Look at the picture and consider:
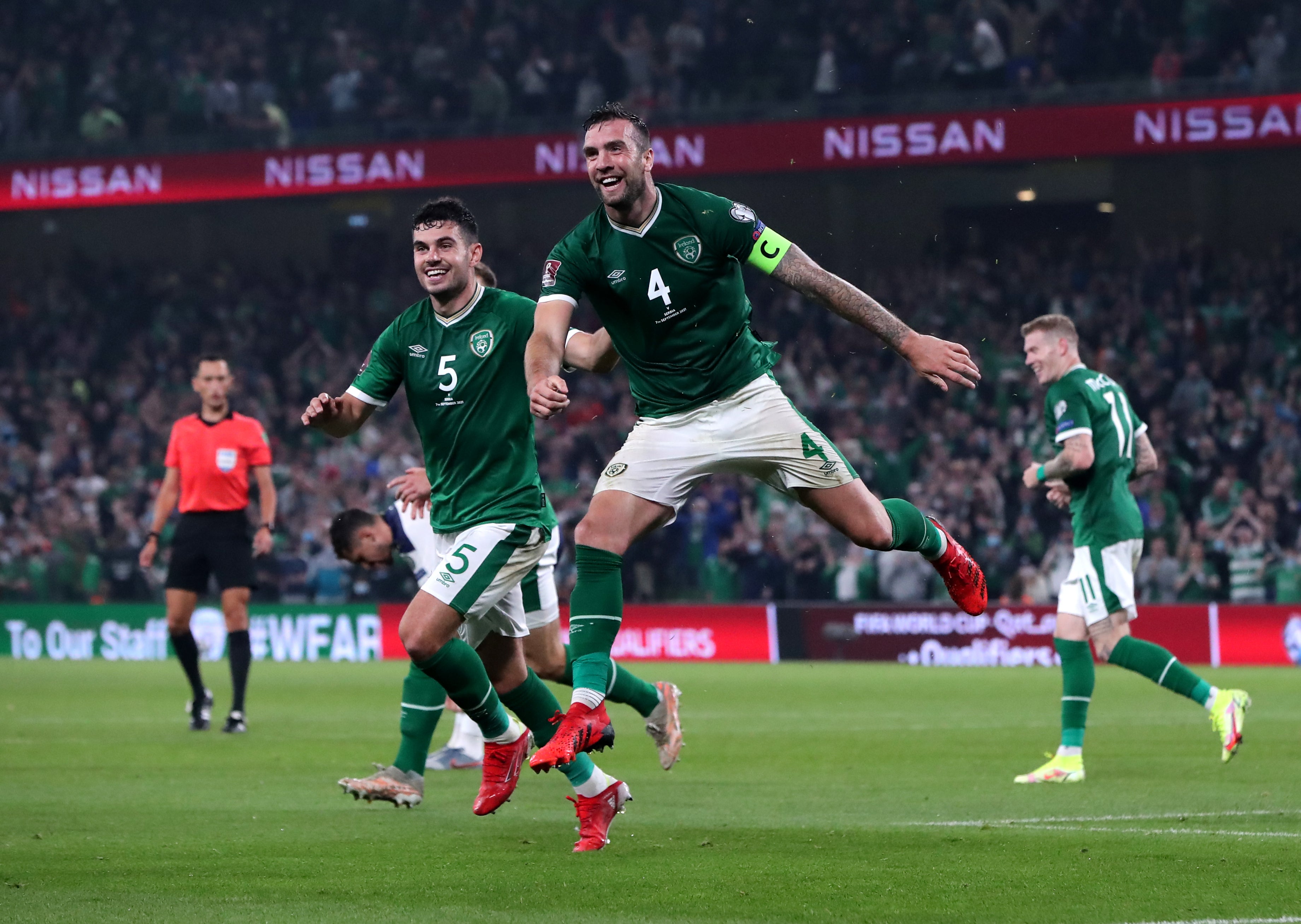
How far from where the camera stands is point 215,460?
41.5 feet

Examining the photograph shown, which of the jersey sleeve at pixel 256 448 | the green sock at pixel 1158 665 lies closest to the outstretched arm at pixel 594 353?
the green sock at pixel 1158 665

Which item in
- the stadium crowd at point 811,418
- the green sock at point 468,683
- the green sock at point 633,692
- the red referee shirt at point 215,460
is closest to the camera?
the green sock at point 468,683

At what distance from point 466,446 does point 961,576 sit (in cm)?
207

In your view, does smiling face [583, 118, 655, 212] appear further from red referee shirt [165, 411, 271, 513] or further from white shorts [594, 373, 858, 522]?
red referee shirt [165, 411, 271, 513]

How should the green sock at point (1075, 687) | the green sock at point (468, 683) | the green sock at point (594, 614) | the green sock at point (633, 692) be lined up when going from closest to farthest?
the green sock at point (594, 614) < the green sock at point (468, 683) < the green sock at point (633, 692) < the green sock at point (1075, 687)

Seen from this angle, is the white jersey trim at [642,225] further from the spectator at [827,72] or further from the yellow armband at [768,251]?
the spectator at [827,72]

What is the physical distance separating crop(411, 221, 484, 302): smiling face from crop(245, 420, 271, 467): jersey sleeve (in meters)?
5.89

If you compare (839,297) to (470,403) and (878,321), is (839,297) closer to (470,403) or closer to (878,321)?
(878,321)

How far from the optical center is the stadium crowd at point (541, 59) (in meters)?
25.8

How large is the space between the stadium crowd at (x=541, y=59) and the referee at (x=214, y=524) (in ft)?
49.8

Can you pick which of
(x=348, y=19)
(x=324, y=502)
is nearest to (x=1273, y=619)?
(x=324, y=502)

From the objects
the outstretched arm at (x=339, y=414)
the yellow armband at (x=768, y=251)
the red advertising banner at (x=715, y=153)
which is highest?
the red advertising banner at (x=715, y=153)

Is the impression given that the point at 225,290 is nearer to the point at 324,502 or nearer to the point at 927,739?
the point at 324,502

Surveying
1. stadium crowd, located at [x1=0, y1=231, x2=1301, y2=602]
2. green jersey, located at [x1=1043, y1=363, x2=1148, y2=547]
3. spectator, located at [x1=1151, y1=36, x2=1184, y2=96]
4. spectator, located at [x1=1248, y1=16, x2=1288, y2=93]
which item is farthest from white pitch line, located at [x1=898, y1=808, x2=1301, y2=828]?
spectator, located at [x1=1151, y1=36, x2=1184, y2=96]
